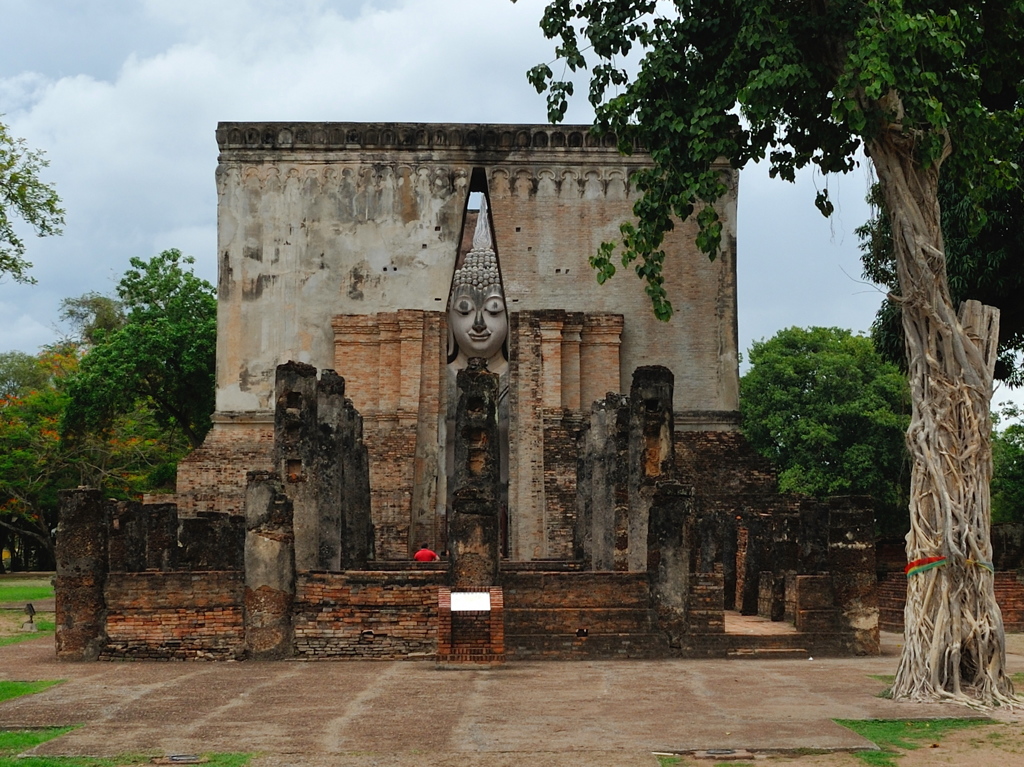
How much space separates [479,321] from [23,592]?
10.5 meters

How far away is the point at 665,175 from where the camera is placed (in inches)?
419

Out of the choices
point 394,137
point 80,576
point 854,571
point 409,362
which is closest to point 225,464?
point 409,362

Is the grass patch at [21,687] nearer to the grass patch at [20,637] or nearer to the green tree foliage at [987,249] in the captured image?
the grass patch at [20,637]

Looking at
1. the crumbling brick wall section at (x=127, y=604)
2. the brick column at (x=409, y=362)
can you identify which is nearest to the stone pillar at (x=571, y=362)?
the brick column at (x=409, y=362)

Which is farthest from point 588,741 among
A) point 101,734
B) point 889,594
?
point 889,594

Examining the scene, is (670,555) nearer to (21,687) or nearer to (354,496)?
(21,687)

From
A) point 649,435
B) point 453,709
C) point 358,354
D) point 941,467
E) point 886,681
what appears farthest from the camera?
point 358,354

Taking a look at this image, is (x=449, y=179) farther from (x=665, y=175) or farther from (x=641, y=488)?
(x=665, y=175)

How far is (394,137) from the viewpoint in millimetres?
24406

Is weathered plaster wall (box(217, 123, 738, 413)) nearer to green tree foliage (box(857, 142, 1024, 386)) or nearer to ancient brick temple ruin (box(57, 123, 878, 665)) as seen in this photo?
ancient brick temple ruin (box(57, 123, 878, 665))

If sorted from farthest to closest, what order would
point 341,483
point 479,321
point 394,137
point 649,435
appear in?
1. point 394,137
2. point 479,321
3. point 341,483
4. point 649,435

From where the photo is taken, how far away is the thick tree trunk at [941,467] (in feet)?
29.8

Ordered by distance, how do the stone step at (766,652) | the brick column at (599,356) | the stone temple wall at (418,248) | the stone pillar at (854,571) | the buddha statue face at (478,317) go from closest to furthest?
the stone step at (766,652), the stone pillar at (854,571), the brick column at (599,356), the stone temple wall at (418,248), the buddha statue face at (478,317)

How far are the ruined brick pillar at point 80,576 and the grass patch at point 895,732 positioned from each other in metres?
7.51
